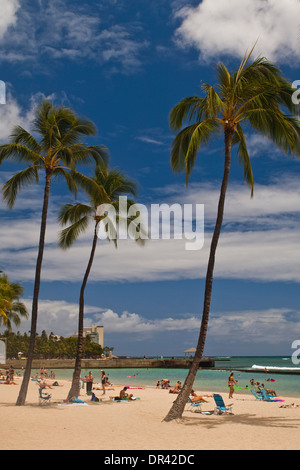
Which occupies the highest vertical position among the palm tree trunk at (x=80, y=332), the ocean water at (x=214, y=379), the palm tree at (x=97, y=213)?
the palm tree at (x=97, y=213)

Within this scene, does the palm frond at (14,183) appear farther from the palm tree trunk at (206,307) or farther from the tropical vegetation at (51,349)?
the tropical vegetation at (51,349)

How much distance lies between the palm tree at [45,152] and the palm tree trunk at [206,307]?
20.8ft

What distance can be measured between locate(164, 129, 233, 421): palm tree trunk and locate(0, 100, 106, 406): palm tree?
249 inches

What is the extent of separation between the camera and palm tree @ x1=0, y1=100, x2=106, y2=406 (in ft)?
62.0

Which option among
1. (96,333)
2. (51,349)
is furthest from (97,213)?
(96,333)

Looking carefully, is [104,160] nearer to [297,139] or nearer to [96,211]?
[96,211]

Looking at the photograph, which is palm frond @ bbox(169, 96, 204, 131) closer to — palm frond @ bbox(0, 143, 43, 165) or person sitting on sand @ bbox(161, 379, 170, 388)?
palm frond @ bbox(0, 143, 43, 165)

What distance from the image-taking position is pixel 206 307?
15.2m

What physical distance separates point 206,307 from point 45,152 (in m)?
9.43

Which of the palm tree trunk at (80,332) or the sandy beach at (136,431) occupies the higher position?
the palm tree trunk at (80,332)

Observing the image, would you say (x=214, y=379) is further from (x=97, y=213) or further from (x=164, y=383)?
(x=97, y=213)

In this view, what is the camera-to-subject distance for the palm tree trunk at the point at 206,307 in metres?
14.7

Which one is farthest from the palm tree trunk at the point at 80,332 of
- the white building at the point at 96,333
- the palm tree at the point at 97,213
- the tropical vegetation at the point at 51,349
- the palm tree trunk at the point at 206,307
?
the white building at the point at 96,333
